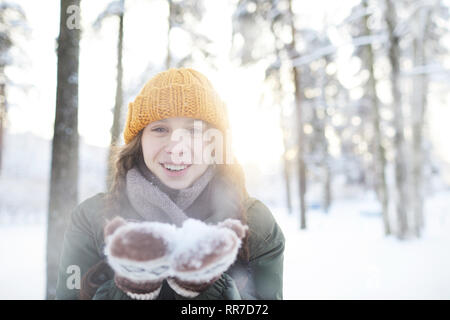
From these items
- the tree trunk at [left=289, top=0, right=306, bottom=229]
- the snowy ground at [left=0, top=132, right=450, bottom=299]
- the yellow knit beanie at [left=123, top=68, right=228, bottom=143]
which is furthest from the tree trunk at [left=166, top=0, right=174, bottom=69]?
the yellow knit beanie at [left=123, top=68, right=228, bottom=143]

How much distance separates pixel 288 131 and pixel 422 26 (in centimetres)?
963

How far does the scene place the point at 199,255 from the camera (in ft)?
3.67

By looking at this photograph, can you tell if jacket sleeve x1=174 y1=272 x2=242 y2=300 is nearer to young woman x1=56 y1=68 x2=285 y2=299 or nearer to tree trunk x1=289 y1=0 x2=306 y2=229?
young woman x1=56 y1=68 x2=285 y2=299

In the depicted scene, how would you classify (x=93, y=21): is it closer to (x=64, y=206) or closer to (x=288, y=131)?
(x=64, y=206)

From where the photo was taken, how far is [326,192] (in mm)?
15477

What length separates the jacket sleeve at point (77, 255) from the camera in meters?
1.49

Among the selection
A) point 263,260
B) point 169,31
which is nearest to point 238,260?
point 263,260

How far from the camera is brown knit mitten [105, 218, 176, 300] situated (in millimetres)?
1070

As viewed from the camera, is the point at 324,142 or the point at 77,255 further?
the point at 324,142

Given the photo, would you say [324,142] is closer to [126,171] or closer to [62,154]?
[62,154]

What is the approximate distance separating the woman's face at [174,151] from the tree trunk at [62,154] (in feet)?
7.05

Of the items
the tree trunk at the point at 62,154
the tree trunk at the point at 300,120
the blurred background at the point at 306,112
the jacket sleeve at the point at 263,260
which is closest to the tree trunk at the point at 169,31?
the blurred background at the point at 306,112

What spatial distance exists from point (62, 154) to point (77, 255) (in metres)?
2.02

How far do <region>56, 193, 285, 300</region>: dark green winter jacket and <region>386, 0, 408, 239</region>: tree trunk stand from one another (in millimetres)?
7227
